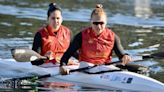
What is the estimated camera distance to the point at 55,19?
13.2 metres

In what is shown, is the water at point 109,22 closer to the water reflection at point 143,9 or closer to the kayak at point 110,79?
the water reflection at point 143,9

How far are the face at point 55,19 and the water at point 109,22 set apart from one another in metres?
1.72

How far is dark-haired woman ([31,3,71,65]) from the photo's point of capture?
43.4 ft

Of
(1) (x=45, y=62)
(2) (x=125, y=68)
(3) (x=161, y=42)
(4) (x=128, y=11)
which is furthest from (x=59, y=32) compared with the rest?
(4) (x=128, y=11)

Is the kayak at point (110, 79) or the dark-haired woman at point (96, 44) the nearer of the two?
A: the kayak at point (110, 79)

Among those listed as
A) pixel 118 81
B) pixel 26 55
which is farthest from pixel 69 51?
pixel 118 81

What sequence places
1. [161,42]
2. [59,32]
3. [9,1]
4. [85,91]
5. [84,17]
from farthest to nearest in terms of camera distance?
[9,1], [84,17], [161,42], [59,32], [85,91]

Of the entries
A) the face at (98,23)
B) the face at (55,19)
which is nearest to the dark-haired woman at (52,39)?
the face at (55,19)

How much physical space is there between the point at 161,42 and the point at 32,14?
A: 1012 cm

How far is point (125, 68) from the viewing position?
12.8m

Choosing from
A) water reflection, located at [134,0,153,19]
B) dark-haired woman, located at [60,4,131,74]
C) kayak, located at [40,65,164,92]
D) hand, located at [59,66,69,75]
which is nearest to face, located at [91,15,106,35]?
dark-haired woman, located at [60,4,131,74]

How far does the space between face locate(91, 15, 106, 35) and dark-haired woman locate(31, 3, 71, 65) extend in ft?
3.90

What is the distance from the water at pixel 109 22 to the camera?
1824cm

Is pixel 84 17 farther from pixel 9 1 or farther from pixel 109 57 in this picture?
pixel 109 57
